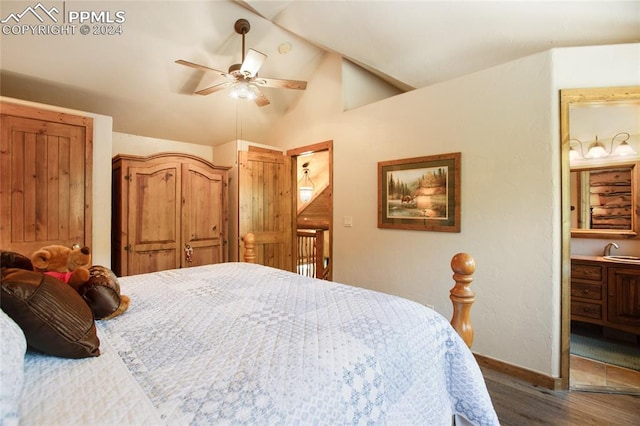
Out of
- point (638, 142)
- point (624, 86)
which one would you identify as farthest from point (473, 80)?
point (638, 142)

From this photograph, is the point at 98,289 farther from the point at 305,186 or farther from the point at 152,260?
the point at 305,186

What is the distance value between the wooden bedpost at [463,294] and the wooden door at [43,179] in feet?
9.82

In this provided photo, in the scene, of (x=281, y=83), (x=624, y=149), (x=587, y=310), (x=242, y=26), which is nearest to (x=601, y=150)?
(x=624, y=149)

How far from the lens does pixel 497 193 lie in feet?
7.54

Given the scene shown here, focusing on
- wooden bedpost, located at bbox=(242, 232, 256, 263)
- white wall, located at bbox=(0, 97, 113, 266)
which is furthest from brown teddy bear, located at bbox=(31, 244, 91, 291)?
white wall, located at bbox=(0, 97, 113, 266)

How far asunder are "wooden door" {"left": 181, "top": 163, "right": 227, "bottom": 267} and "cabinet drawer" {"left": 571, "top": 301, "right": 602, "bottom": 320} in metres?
3.85

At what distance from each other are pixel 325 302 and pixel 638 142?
143 inches

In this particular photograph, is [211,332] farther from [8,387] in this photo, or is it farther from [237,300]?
[8,387]

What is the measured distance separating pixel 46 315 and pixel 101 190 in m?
2.47

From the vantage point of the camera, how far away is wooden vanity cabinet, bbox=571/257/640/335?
8.86ft

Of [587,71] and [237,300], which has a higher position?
[587,71]

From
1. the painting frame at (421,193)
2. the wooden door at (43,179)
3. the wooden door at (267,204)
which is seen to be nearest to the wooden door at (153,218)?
the wooden door at (43,179)

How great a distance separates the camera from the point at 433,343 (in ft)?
3.67

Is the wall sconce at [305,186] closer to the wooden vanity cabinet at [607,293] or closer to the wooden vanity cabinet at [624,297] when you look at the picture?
the wooden vanity cabinet at [607,293]
